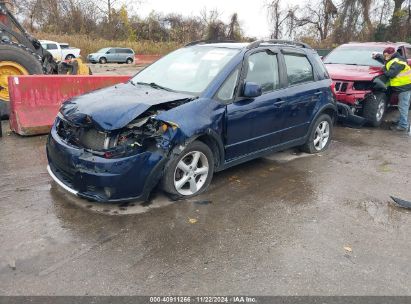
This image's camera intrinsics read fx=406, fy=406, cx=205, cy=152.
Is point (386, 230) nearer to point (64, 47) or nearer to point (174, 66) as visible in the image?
point (174, 66)

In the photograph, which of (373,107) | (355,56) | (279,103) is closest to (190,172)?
(279,103)

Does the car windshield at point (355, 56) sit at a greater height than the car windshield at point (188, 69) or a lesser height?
greater

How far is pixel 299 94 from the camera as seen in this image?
6.03 metres

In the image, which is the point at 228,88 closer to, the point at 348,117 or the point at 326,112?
the point at 326,112

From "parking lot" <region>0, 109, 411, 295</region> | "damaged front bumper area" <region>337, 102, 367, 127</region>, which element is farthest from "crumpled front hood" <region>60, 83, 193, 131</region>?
"damaged front bumper area" <region>337, 102, 367, 127</region>

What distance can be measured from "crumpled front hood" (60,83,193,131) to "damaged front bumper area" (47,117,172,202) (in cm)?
17

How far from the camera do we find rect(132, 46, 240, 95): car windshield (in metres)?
5.04

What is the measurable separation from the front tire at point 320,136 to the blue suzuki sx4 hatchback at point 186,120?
204mm

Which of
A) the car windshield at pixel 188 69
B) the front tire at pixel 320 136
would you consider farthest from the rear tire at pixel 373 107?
the car windshield at pixel 188 69

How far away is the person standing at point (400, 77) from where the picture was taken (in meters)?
8.80

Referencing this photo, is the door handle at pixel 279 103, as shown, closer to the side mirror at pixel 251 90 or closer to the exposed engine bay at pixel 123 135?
the side mirror at pixel 251 90

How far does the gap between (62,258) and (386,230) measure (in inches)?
127

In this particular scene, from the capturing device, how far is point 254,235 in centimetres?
400

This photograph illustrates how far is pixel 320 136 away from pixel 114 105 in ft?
13.0
